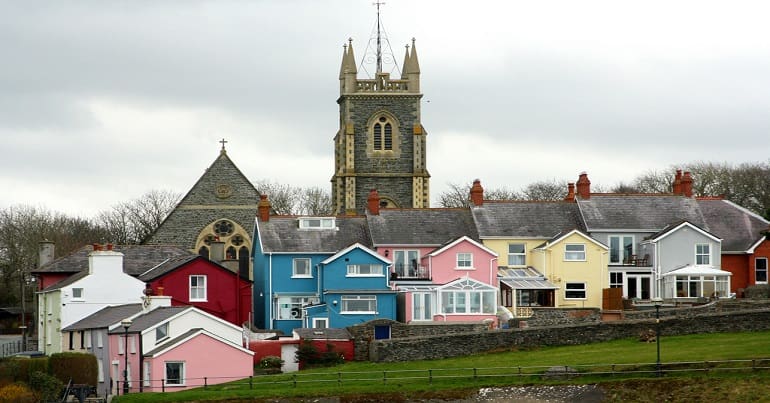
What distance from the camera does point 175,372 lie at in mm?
58469

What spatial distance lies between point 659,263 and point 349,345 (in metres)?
19.5

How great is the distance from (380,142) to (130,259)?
25.9 meters

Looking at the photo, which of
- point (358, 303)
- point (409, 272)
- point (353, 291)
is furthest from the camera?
point (409, 272)

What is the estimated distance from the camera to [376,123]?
98.2m

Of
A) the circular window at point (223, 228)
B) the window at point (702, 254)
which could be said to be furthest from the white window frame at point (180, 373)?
the circular window at point (223, 228)

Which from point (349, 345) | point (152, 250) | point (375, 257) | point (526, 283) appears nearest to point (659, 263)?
point (526, 283)

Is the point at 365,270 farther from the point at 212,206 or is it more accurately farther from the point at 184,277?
the point at 212,206

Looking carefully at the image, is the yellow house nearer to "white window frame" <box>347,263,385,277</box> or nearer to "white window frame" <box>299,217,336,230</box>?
"white window frame" <box>347,263,385,277</box>

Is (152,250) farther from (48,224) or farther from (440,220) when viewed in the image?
(48,224)

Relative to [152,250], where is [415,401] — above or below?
below

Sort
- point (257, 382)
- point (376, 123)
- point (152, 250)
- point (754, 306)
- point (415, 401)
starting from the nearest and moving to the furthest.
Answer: point (415, 401)
point (257, 382)
point (754, 306)
point (152, 250)
point (376, 123)

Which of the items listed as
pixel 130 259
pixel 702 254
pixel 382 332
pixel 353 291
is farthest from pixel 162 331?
pixel 702 254

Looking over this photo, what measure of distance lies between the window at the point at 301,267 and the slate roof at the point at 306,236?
503mm

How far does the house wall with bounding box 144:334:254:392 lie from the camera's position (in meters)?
58.1
